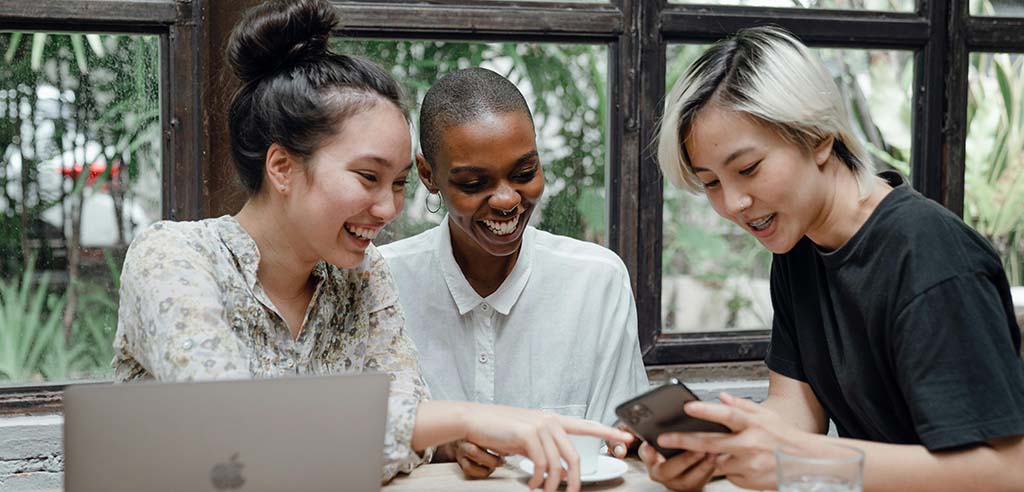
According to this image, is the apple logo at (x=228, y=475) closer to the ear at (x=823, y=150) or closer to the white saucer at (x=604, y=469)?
the white saucer at (x=604, y=469)

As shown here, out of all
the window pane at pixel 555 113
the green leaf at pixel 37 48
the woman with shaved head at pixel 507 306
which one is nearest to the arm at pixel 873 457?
the woman with shaved head at pixel 507 306

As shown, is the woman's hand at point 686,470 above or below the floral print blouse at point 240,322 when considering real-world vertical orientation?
below

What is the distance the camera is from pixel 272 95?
5.48ft

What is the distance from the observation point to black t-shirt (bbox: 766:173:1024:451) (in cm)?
132

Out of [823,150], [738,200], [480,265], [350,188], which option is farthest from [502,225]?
[823,150]

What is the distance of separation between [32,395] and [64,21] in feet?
2.87

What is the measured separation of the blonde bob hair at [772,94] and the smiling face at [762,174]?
0.06 feet

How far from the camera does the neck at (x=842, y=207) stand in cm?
153

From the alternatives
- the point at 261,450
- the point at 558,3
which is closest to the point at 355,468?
the point at 261,450

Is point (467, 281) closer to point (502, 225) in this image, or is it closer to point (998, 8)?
point (502, 225)

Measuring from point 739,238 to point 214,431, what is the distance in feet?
6.42

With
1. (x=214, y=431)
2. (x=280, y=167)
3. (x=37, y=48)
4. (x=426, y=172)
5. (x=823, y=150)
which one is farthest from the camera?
(x=37, y=48)

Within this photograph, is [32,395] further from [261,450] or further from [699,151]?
[699,151]

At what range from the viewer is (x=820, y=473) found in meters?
1.12
